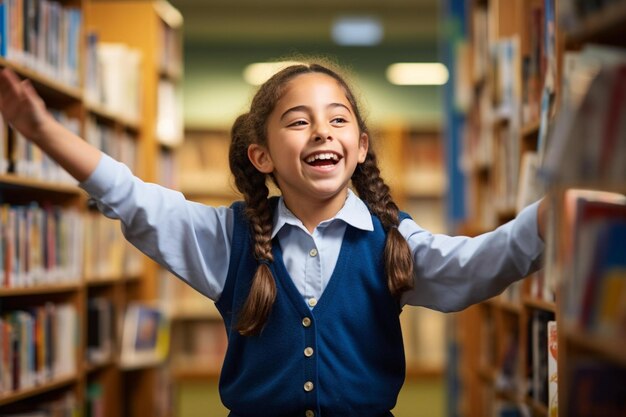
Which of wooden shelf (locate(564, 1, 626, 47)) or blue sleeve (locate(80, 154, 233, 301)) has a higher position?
wooden shelf (locate(564, 1, 626, 47))

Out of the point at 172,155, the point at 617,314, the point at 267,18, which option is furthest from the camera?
the point at 267,18

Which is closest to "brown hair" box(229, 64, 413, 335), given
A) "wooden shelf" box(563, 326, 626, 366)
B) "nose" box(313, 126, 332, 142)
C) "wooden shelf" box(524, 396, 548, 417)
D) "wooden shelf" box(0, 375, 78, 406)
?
"nose" box(313, 126, 332, 142)

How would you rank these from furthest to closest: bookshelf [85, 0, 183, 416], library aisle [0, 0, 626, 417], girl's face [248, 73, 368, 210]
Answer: bookshelf [85, 0, 183, 416], girl's face [248, 73, 368, 210], library aisle [0, 0, 626, 417]

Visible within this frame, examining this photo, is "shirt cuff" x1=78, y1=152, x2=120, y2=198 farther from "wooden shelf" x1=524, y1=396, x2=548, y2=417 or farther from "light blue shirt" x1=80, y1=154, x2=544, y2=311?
"wooden shelf" x1=524, y1=396, x2=548, y2=417

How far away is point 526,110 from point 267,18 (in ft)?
15.9

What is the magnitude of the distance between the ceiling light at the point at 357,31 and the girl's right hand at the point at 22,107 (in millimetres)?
6083

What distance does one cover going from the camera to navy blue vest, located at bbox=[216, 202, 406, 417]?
1.70 m

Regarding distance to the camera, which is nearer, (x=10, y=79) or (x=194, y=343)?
(x=10, y=79)

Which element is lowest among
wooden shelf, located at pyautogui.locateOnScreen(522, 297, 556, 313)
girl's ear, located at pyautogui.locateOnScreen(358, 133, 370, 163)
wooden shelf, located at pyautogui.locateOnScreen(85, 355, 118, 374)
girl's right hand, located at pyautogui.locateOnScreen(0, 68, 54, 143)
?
wooden shelf, located at pyautogui.locateOnScreen(85, 355, 118, 374)

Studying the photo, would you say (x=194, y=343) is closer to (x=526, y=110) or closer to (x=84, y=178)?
(x=526, y=110)

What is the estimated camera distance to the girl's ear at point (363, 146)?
6.36 feet

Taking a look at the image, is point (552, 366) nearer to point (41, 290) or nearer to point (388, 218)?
point (388, 218)

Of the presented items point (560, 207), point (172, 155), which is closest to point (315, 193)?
point (560, 207)

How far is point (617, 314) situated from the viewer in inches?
45.6
